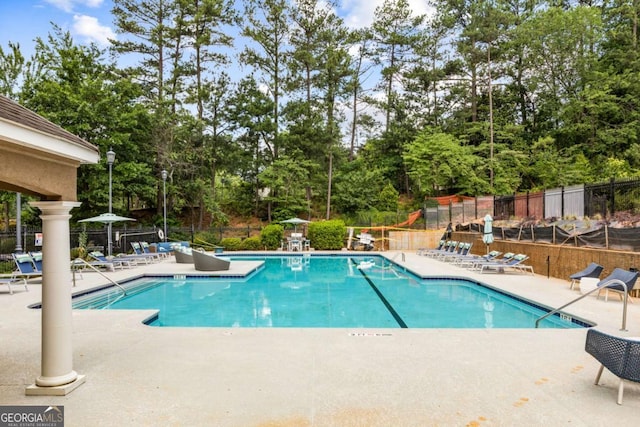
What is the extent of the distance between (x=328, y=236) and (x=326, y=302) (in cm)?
1180

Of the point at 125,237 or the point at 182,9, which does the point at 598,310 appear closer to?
the point at 125,237

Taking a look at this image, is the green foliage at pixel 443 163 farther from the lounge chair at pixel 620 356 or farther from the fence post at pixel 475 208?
the lounge chair at pixel 620 356

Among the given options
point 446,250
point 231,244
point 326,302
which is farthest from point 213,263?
point 446,250

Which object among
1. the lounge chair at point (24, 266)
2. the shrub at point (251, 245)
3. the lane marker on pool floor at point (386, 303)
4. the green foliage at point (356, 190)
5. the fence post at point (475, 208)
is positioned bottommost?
the lane marker on pool floor at point (386, 303)

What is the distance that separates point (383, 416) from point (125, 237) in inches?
701

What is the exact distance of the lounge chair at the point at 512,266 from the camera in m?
11.7

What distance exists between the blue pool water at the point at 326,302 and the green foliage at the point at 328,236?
7479 millimetres

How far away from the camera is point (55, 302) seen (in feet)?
12.0

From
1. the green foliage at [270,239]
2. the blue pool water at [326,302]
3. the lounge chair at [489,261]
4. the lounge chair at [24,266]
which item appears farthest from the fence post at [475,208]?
the lounge chair at [24,266]

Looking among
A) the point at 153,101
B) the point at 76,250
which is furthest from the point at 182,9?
the point at 76,250

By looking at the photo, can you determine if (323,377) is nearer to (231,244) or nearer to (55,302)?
(55,302)

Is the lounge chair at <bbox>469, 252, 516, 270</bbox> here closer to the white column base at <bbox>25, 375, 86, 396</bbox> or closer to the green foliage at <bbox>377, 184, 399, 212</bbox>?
the white column base at <bbox>25, 375, 86, 396</bbox>

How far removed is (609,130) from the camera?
24922 mm

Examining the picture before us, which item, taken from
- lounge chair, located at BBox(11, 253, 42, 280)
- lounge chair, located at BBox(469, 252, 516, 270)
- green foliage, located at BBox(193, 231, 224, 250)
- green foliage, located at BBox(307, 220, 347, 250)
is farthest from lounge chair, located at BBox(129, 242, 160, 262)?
lounge chair, located at BBox(469, 252, 516, 270)
